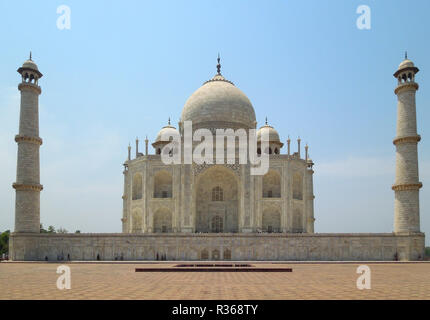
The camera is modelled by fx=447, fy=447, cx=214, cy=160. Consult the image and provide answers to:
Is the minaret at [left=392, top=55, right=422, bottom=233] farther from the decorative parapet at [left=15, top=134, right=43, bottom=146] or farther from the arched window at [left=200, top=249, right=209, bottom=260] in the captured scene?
the decorative parapet at [left=15, top=134, right=43, bottom=146]

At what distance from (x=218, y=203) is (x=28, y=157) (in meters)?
13.5

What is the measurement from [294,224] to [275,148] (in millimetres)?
7706

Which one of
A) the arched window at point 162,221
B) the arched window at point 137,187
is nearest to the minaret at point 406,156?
the arched window at point 162,221

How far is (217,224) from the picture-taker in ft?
108

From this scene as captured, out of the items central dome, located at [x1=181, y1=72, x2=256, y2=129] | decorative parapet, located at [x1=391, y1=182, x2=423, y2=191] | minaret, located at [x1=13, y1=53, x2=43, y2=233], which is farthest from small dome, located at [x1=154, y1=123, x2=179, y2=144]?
→ decorative parapet, located at [x1=391, y1=182, x2=423, y2=191]

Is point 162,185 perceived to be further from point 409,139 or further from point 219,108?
point 409,139

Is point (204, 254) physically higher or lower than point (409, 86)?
lower

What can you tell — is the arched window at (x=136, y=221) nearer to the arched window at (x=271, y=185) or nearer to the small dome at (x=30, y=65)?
the arched window at (x=271, y=185)

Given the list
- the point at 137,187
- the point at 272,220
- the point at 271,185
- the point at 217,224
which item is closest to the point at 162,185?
the point at 137,187

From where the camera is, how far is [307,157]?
117 ft

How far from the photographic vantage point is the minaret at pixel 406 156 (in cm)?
2611

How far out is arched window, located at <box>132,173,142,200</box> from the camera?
1337 inches

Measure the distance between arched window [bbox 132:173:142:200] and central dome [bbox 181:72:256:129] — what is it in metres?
6.13
